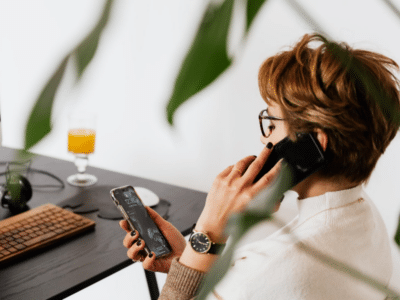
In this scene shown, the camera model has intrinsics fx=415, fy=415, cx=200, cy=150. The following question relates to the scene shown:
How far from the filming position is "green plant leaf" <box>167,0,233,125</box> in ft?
0.40

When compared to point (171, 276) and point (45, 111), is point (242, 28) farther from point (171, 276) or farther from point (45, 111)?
point (171, 276)

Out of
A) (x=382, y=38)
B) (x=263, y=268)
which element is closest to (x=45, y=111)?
(x=263, y=268)

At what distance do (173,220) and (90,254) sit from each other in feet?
0.91

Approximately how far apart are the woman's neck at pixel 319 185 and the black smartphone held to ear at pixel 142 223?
393 mm

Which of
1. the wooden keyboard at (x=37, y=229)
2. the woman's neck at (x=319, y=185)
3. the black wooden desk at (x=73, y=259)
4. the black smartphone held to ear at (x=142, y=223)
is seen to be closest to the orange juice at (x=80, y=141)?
the black wooden desk at (x=73, y=259)

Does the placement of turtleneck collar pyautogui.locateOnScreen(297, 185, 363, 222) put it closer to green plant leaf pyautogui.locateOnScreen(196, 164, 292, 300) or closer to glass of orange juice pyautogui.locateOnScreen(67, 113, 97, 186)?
green plant leaf pyautogui.locateOnScreen(196, 164, 292, 300)

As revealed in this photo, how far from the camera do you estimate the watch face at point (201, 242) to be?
0.77 metres

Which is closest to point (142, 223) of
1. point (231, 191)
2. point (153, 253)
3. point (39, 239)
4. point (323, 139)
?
point (153, 253)

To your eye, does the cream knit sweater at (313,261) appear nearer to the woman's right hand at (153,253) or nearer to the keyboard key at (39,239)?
the woman's right hand at (153,253)

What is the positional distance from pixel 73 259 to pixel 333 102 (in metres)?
0.71

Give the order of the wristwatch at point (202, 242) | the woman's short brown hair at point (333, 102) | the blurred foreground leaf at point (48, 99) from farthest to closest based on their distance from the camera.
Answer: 1. the wristwatch at point (202, 242)
2. the woman's short brown hair at point (333, 102)
3. the blurred foreground leaf at point (48, 99)

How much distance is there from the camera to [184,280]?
787 millimetres

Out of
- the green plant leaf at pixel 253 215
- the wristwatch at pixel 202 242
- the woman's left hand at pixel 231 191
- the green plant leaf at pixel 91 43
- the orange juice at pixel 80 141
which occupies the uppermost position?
the green plant leaf at pixel 91 43

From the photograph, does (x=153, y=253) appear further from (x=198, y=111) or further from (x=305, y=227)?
(x=198, y=111)
